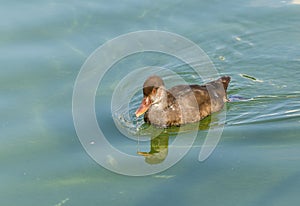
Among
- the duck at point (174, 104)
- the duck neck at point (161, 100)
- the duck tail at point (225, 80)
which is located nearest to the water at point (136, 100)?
the duck tail at point (225, 80)

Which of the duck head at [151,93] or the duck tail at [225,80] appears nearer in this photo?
the duck head at [151,93]

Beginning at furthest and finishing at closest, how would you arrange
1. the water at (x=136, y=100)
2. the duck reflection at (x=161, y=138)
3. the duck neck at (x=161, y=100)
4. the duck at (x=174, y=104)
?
the duck neck at (x=161, y=100) → the duck at (x=174, y=104) → the duck reflection at (x=161, y=138) → the water at (x=136, y=100)

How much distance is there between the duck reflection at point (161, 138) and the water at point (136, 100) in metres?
0.27

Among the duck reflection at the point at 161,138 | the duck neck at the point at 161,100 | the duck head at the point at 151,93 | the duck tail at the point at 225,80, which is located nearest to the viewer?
the duck reflection at the point at 161,138

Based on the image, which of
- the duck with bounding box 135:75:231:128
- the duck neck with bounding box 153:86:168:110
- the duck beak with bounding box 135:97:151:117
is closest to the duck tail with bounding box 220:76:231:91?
the duck with bounding box 135:75:231:128

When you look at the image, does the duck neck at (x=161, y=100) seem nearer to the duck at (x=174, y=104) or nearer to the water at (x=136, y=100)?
the duck at (x=174, y=104)

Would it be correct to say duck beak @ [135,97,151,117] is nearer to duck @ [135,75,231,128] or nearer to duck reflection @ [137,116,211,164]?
duck @ [135,75,231,128]

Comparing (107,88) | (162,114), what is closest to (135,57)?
(107,88)

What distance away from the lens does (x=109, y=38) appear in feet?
34.1

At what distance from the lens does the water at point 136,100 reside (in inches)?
258

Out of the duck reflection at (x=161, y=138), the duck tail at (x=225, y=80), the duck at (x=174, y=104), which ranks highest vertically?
the duck tail at (x=225, y=80)

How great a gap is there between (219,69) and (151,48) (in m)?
1.32

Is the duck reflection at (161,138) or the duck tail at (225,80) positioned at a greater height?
the duck tail at (225,80)

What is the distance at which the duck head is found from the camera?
8461 millimetres
